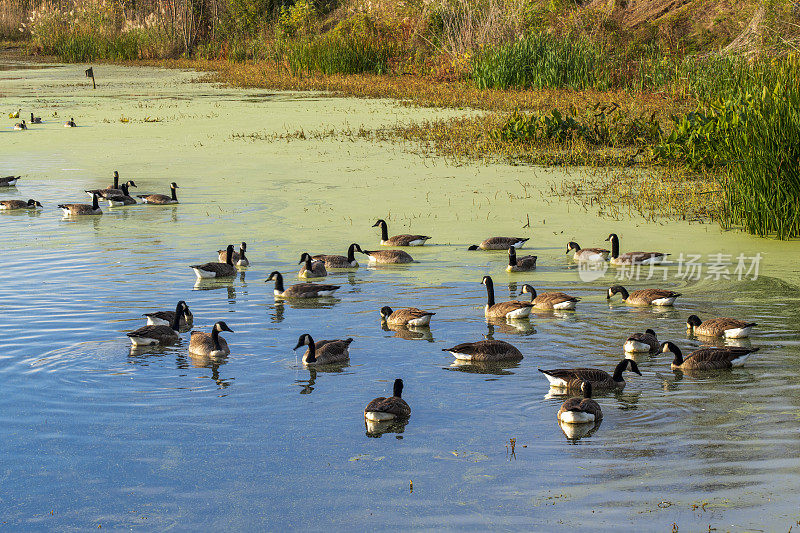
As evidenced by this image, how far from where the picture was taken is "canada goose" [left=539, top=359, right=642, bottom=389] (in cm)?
855

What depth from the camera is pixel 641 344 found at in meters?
9.56

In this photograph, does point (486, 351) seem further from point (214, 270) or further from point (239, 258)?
point (239, 258)

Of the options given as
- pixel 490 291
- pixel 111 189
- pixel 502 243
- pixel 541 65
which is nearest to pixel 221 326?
pixel 490 291

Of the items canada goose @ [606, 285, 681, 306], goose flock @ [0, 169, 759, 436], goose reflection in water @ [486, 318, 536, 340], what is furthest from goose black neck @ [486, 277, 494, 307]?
canada goose @ [606, 285, 681, 306]

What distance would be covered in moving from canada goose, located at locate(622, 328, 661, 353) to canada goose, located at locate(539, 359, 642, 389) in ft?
2.39

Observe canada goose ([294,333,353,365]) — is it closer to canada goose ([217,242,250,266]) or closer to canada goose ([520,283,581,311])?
canada goose ([520,283,581,311])

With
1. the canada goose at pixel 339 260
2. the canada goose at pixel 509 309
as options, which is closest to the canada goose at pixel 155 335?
the canada goose at pixel 339 260

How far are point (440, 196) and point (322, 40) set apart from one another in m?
28.4

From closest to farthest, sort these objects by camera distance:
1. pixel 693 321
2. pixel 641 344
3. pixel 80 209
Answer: pixel 641 344
pixel 693 321
pixel 80 209

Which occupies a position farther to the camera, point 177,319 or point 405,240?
point 405,240

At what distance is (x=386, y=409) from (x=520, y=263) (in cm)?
577

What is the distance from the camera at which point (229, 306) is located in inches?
477

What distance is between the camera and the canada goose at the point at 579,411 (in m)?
7.77

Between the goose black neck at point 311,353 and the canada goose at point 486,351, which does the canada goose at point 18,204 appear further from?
the canada goose at point 486,351
